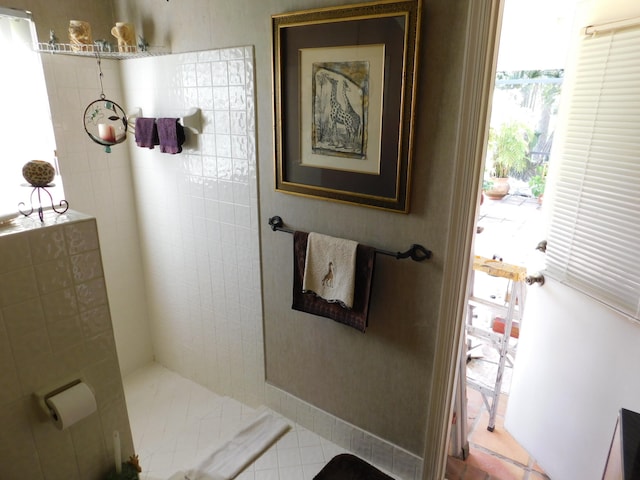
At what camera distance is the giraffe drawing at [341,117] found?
1.52 meters

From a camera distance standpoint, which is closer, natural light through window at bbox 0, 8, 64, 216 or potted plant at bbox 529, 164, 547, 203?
natural light through window at bbox 0, 8, 64, 216

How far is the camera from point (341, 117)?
1.55 m

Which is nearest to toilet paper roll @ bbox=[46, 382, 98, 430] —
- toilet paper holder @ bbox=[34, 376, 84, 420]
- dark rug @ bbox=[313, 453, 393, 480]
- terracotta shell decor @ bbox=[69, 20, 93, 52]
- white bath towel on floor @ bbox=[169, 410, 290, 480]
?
toilet paper holder @ bbox=[34, 376, 84, 420]

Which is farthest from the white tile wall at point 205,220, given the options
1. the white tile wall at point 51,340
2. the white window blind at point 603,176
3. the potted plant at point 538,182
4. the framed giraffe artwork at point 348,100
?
the potted plant at point 538,182

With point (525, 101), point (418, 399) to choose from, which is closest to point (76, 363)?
point (418, 399)

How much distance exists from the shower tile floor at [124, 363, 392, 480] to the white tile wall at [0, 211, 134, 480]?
0.53 metres

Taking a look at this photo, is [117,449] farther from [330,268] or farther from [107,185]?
[107,185]

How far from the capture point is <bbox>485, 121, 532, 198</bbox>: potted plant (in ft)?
13.1

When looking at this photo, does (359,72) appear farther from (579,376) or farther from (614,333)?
(579,376)

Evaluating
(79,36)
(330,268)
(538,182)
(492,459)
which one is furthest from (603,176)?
(538,182)

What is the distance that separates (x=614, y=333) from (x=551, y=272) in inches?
14.3

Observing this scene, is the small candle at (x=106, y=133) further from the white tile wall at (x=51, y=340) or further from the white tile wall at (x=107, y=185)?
the white tile wall at (x=51, y=340)

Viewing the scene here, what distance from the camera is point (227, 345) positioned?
229 cm

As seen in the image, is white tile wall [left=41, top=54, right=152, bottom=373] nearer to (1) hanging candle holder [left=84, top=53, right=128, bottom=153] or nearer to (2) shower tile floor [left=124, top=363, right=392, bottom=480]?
(1) hanging candle holder [left=84, top=53, right=128, bottom=153]
